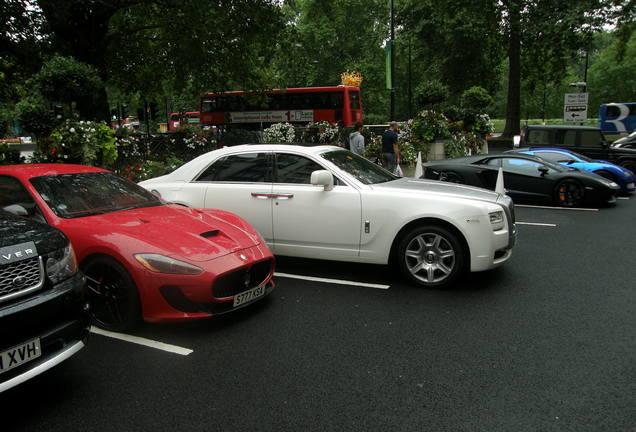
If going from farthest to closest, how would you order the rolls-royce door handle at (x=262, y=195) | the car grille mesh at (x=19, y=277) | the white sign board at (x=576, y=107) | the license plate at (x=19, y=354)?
the white sign board at (x=576, y=107) < the rolls-royce door handle at (x=262, y=195) < the car grille mesh at (x=19, y=277) < the license plate at (x=19, y=354)

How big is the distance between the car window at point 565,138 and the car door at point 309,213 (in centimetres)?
1245

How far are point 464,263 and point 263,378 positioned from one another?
2792 millimetres

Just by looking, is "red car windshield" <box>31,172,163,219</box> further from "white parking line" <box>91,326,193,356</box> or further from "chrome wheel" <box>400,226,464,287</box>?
"chrome wheel" <box>400,226,464,287</box>

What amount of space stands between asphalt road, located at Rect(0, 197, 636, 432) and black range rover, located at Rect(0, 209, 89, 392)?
38cm

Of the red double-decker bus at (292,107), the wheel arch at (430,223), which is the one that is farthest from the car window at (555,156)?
the red double-decker bus at (292,107)

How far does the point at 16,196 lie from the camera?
4711mm

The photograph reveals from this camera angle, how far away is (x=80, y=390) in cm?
343

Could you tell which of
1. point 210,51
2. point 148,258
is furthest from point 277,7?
point 148,258

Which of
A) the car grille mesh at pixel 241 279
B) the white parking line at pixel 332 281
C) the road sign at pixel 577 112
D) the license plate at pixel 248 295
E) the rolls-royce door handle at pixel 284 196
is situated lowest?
the white parking line at pixel 332 281

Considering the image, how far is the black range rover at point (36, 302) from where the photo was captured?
2936 millimetres

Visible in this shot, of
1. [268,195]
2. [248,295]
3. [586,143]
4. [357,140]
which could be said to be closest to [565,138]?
[586,143]

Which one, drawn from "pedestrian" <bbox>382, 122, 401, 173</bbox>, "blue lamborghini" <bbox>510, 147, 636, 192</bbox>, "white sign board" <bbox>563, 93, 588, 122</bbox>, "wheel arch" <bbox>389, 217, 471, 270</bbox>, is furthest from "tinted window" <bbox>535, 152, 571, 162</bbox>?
"wheel arch" <bbox>389, 217, 471, 270</bbox>

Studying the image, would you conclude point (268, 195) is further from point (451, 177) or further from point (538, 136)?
point (538, 136)

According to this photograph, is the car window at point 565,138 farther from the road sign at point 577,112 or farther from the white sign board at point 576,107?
the road sign at point 577,112
